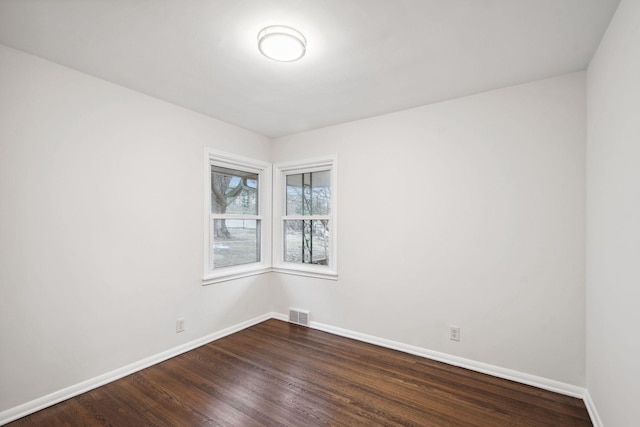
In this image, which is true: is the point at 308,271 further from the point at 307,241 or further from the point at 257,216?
the point at 257,216

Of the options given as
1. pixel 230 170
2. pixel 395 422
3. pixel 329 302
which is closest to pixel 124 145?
pixel 230 170

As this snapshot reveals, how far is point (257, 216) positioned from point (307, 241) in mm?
791

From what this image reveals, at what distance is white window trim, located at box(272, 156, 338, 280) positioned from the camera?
11.7 ft

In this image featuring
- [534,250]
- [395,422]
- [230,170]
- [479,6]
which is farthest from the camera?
[230,170]

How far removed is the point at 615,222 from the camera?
5.29 feet

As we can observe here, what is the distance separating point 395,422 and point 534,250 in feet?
5.77

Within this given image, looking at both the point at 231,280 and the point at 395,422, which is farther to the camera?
the point at 231,280

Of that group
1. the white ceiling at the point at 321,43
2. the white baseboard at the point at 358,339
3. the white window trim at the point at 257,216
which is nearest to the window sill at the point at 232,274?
the white window trim at the point at 257,216

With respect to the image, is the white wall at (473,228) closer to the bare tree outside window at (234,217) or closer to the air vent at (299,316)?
the air vent at (299,316)

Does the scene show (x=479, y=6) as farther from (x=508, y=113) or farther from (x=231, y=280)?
(x=231, y=280)

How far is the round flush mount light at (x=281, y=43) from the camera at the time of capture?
1.79m

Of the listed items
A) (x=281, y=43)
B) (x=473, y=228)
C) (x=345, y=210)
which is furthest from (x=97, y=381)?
(x=473, y=228)

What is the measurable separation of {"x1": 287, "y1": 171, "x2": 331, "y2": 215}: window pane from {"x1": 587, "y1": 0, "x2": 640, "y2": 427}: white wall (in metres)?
2.56

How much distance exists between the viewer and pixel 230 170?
3721 millimetres
